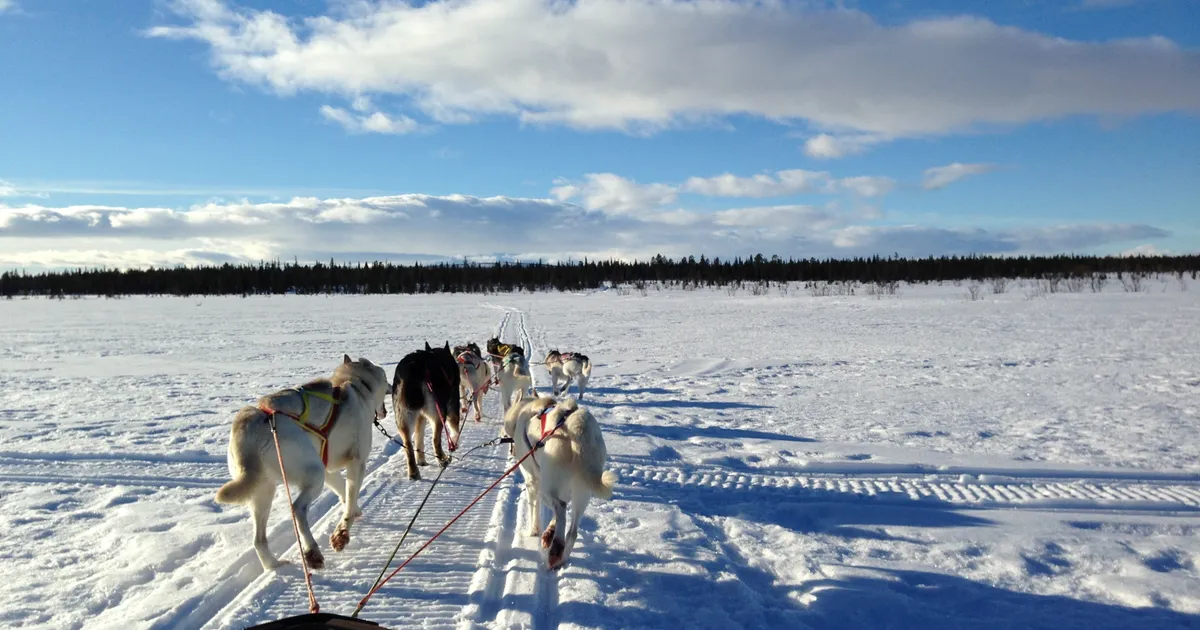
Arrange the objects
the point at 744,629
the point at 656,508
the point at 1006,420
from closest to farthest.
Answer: the point at 744,629
the point at 656,508
the point at 1006,420

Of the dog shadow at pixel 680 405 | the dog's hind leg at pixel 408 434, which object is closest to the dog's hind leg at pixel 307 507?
the dog's hind leg at pixel 408 434

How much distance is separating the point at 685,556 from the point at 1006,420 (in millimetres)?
6483

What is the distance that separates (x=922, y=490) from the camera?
18.8ft

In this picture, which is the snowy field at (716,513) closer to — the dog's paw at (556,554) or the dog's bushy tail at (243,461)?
the dog's paw at (556,554)

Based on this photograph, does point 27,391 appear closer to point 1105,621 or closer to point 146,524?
point 146,524

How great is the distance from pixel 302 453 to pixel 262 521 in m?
0.45

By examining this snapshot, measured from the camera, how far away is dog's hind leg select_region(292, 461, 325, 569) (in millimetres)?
3877

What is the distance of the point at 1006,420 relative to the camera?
8.68m

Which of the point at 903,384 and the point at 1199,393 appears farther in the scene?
the point at 903,384

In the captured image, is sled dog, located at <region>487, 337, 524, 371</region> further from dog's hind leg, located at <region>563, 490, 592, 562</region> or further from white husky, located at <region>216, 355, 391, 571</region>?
dog's hind leg, located at <region>563, 490, 592, 562</region>

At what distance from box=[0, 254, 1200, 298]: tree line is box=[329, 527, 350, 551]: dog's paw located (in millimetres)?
74611

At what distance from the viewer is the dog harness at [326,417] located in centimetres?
412

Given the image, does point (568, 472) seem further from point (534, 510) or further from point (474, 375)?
point (474, 375)

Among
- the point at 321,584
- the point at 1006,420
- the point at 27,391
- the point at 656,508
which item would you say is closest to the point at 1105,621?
the point at 656,508
